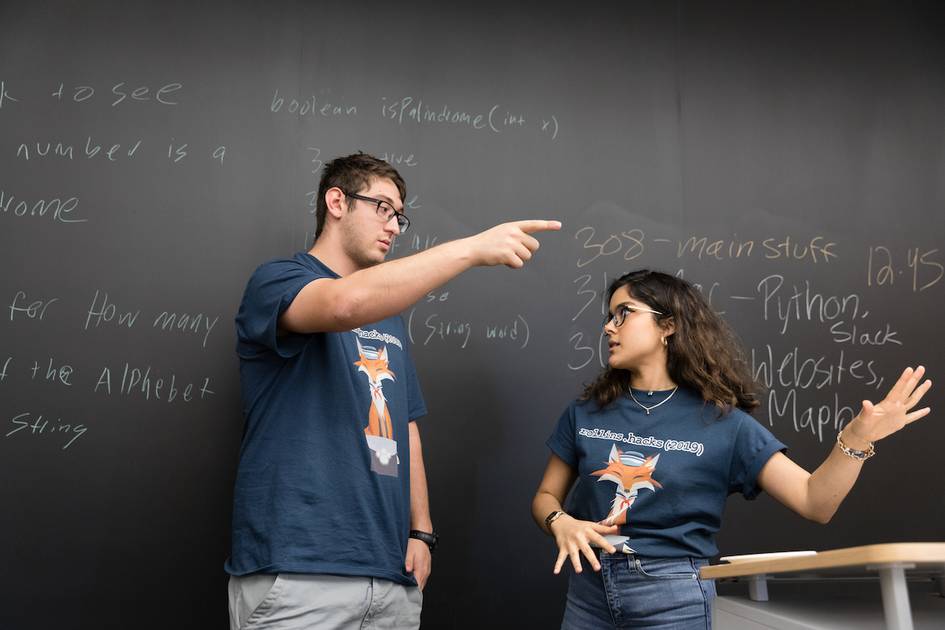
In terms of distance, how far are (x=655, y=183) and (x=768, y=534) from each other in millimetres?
1214

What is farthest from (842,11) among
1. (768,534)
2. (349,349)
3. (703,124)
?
(349,349)

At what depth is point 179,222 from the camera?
8.55 feet

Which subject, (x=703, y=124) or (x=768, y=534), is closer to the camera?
(x=768, y=534)

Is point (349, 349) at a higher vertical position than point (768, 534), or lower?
higher

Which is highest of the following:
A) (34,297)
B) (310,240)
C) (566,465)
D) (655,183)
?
(655,183)

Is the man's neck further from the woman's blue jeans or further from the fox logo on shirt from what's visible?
the woman's blue jeans

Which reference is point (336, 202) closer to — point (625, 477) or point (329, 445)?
point (329, 445)

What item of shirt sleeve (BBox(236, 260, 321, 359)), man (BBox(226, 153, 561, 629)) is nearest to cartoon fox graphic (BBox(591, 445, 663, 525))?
man (BBox(226, 153, 561, 629))

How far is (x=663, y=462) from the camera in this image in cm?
196

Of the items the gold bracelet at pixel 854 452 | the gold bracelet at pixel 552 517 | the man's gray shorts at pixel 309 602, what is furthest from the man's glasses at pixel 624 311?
the man's gray shorts at pixel 309 602

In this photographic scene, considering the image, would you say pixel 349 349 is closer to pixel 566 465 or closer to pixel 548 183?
pixel 566 465

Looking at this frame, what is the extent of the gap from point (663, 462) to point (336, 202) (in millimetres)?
1048

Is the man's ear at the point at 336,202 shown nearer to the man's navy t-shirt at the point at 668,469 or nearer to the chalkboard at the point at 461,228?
the chalkboard at the point at 461,228

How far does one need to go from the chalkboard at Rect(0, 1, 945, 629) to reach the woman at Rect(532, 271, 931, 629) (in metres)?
0.53
